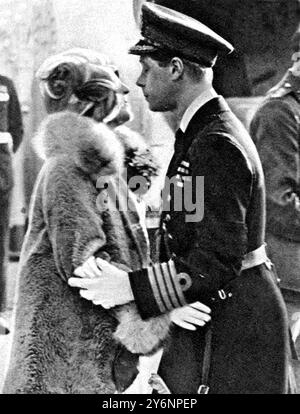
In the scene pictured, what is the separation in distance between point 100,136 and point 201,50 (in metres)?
0.49

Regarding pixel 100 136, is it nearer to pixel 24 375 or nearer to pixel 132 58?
pixel 132 58

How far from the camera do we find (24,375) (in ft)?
10.4

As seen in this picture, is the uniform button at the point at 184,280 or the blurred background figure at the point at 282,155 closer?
the uniform button at the point at 184,280

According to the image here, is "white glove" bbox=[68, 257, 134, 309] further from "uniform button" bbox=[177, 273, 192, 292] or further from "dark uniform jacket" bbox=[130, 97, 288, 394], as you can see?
"uniform button" bbox=[177, 273, 192, 292]

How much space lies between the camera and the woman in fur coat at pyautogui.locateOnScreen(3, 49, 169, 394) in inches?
124

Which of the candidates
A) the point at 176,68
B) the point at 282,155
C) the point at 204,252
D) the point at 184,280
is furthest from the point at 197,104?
the point at 184,280

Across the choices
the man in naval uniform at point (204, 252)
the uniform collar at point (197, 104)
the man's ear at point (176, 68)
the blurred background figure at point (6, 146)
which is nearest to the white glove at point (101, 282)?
the man in naval uniform at point (204, 252)

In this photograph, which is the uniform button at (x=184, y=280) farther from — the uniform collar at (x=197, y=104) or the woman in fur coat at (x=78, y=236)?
the uniform collar at (x=197, y=104)

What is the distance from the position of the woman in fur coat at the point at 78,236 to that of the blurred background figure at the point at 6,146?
3.1 inches

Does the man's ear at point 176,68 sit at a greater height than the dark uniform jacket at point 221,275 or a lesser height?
greater

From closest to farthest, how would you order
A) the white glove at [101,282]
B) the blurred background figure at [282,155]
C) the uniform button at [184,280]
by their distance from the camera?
the uniform button at [184,280], the white glove at [101,282], the blurred background figure at [282,155]

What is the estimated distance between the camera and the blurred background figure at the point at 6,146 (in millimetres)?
3195

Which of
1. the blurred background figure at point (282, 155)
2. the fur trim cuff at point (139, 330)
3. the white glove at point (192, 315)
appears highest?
the blurred background figure at point (282, 155)
